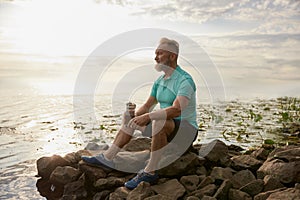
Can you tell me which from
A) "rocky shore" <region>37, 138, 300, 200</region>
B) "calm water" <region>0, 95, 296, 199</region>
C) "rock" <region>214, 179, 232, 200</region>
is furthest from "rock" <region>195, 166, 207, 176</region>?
"calm water" <region>0, 95, 296, 199</region>

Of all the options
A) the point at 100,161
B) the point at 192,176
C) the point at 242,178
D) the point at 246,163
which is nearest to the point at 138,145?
the point at 100,161

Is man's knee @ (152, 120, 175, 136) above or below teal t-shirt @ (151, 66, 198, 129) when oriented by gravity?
below

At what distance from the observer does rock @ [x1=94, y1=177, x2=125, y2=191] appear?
220 inches

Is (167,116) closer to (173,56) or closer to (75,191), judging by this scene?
(173,56)

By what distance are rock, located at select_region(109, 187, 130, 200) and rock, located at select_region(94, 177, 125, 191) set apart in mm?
249

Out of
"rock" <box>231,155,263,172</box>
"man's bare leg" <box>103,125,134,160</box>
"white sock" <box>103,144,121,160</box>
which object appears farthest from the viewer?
"rock" <box>231,155,263,172</box>

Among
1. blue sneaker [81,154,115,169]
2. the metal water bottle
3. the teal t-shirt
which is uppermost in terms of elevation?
the teal t-shirt

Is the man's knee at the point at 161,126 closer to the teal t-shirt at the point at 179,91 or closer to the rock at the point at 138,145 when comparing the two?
the teal t-shirt at the point at 179,91

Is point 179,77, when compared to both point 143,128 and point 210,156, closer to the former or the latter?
point 143,128

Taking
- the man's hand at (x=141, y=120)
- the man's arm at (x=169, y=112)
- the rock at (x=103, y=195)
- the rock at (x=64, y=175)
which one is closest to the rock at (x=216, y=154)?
the man's arm at (x=169, y=112)

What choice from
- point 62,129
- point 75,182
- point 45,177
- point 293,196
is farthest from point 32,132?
point 293,196

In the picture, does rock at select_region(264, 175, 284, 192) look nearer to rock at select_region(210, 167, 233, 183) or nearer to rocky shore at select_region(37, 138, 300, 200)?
rocky shore at select_region(37, 138, 300, 200)

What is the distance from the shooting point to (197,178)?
5.42 meters

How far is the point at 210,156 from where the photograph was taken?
5930 millimetres
